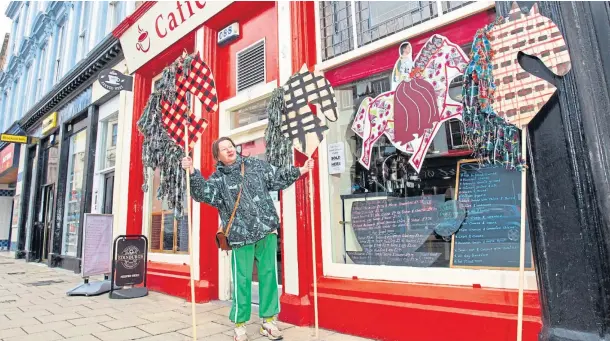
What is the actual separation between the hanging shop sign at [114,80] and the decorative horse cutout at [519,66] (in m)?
6.56

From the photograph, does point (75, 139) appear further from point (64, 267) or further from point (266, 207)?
point (266, 207)

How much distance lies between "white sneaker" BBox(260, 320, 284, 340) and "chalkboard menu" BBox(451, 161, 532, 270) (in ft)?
5.47

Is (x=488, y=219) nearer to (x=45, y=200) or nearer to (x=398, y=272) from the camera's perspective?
(x=398, y=272)

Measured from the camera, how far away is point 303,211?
161 inches

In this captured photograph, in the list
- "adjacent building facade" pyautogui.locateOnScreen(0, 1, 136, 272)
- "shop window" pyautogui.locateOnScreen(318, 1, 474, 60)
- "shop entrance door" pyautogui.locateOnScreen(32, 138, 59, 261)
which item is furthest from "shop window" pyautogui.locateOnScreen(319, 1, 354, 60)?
"shop entrance door" pyautogui.locateOnScreen(32, 138, 59, 261)

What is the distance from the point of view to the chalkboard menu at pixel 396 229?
3342 mm

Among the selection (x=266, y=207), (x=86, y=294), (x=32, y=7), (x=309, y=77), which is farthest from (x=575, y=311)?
(x=32, y=7)

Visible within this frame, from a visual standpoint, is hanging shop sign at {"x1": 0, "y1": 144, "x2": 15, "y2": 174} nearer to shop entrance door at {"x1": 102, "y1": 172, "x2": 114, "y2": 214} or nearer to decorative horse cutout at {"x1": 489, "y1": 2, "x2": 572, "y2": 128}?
shop entrance door at {"x1": 102, "y1": 172, "x2": 114, "y2": 214}

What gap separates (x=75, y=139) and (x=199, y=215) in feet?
23.7

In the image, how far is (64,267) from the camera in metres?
9.60

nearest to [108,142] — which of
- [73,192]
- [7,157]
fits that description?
[73,192]

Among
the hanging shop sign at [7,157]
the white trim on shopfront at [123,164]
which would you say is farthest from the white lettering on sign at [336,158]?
the hanging shop sign at [7,157]

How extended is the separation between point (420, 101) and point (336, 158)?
1.10 metres

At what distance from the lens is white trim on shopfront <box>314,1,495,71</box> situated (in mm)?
3065
